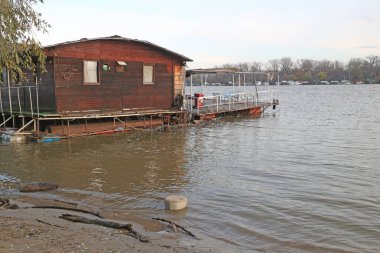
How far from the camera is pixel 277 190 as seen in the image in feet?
39.1

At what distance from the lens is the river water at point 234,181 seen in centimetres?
875

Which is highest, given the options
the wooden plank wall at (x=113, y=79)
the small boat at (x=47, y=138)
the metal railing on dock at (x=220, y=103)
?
the wooden plank wall at (x=113, y=79)

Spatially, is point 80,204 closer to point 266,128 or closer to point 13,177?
point 13,177

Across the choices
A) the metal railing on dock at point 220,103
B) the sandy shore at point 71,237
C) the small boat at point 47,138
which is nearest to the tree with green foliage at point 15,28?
the sandy shore at point 71,237

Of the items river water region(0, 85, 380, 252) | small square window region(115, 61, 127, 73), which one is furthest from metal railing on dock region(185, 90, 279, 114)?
small square window region(115, 61, 127, 73)

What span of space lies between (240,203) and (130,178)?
163 inches

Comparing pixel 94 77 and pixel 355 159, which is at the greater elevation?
pixel 94 77

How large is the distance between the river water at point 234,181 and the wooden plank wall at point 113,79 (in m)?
2.05

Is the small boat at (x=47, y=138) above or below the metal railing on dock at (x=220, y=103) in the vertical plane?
below

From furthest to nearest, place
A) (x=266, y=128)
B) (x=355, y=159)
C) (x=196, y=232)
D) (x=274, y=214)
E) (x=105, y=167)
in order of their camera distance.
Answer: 1. (x=266, y=128)
2. (x=355, y=159)
3. (x=105, y=167)
4. (x=274, y=214)
5. (x=196, y=232)

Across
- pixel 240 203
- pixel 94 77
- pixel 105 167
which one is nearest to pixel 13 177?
pixel 105 167

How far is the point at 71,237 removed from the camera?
7.25 m

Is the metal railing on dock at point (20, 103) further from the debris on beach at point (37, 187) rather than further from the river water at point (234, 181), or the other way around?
the debris on beach at point (37, 187)

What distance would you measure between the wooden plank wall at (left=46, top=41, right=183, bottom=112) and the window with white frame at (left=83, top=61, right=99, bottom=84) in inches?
8.8
